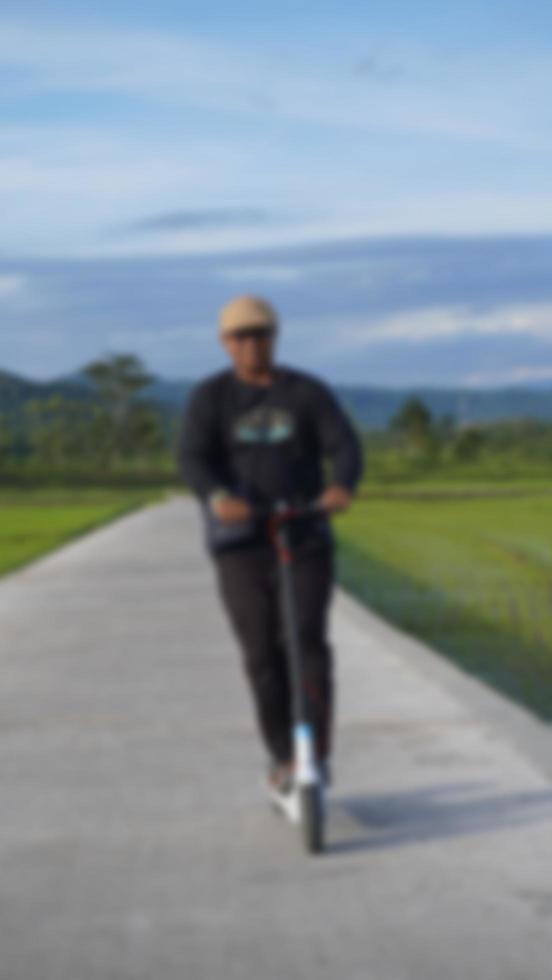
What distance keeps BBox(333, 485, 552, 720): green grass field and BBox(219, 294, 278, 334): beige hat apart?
5.29 m

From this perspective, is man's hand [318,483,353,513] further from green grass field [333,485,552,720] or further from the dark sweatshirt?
green grass field [333,485,552,720]

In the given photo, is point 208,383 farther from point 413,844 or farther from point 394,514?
point 394,514

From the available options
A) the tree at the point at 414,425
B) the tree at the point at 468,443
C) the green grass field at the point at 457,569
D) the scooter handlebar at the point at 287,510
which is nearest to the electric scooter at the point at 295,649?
the scooter handlebar at the point at 287,510

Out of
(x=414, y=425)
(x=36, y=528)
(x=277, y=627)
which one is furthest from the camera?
(x=414, y=425)

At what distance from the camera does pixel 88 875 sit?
668cm

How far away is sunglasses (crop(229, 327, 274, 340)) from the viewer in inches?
289

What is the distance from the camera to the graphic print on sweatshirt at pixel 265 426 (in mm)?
7395

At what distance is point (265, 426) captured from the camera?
7.40 m

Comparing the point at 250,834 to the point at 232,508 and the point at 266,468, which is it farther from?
the point at 266,468

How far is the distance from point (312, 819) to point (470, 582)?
19755 mm

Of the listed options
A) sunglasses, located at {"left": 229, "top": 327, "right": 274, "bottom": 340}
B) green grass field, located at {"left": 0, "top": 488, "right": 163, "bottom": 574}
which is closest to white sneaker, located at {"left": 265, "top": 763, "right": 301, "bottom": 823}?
sunglasses, located at {"left": 229, "top": 327, "right": 274, "bottom": 340}

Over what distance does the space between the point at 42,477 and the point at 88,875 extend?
370 ft

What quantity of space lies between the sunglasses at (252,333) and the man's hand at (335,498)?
62 centimetres

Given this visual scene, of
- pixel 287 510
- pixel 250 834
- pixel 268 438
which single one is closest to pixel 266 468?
pixel 268 438
